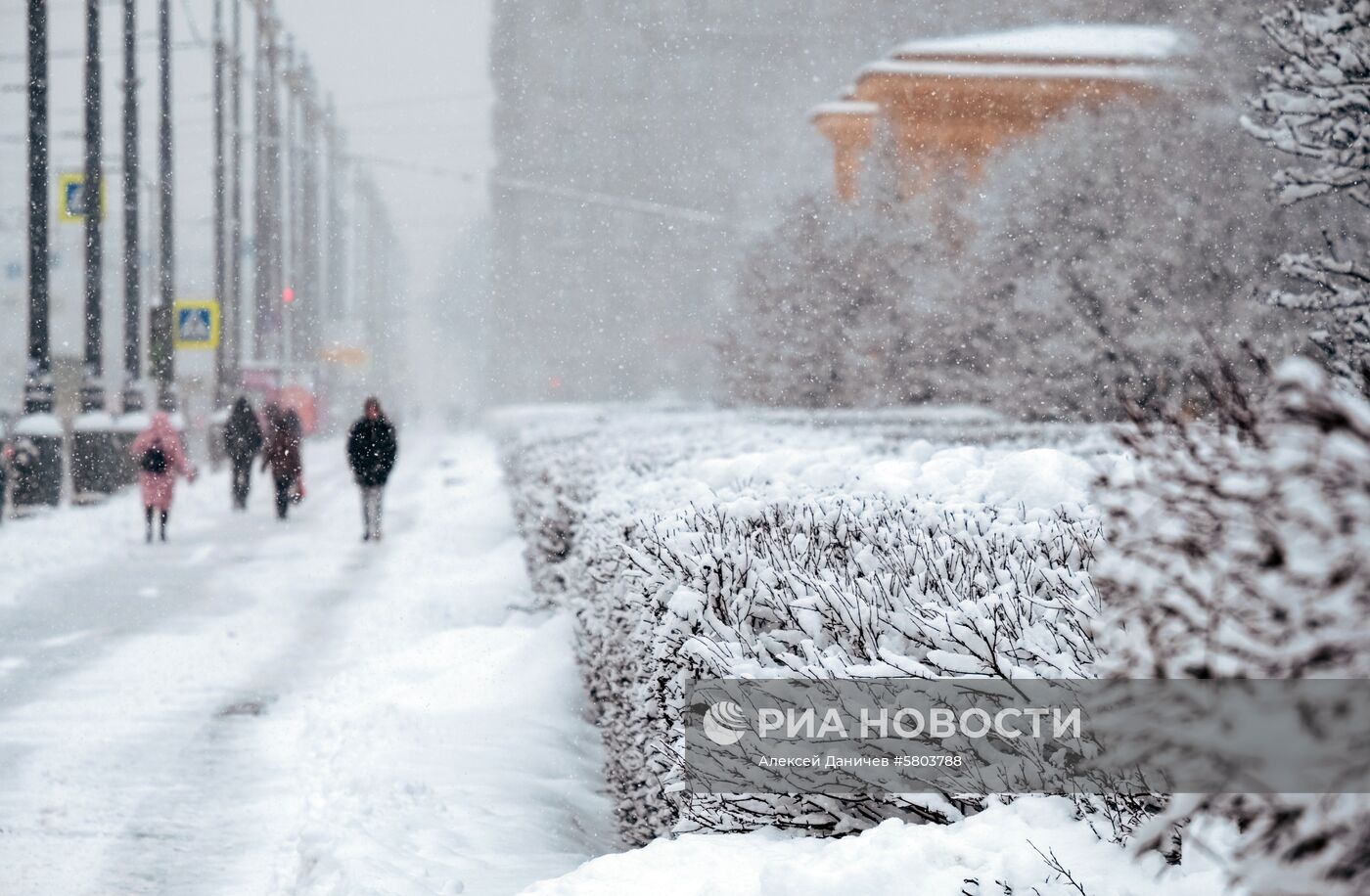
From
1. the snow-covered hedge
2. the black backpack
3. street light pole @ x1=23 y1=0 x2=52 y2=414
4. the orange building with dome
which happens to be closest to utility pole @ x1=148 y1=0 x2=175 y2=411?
street light pole @ x1=23 y1=0 x2=52 y2=414

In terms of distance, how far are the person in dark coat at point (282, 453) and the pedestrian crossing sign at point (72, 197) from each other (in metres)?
5.16

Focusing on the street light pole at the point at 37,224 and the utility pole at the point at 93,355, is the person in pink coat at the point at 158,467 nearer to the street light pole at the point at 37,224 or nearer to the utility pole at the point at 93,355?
the street light pole at the point at 37,224

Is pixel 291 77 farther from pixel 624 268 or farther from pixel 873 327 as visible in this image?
pixel 624 268

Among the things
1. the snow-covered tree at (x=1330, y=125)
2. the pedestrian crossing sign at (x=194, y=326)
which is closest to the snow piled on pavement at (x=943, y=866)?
the snow-covered tree at (x=1330, y=125)

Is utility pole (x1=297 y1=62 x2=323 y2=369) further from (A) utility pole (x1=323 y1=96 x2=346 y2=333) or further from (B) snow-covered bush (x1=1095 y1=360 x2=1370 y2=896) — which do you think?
(B) snow-covered bush (x1=1095 y1=360 x2=1370 y2=896)

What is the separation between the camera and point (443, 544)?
1781 cm

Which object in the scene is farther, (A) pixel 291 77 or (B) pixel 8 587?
(A) pixel 291 77

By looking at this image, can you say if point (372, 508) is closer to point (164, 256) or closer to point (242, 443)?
point (242, 443)

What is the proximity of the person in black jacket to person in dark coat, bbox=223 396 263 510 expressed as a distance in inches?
146

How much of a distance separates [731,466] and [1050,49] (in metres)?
39.9

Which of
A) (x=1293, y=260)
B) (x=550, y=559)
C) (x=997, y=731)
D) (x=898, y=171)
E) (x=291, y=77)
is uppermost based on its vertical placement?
(x=291, y=77)

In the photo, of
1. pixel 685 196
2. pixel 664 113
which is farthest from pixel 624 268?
pixel 664 113

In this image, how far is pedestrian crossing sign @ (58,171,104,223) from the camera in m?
23.5

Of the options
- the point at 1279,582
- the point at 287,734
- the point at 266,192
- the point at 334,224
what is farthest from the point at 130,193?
the point at 334,224
